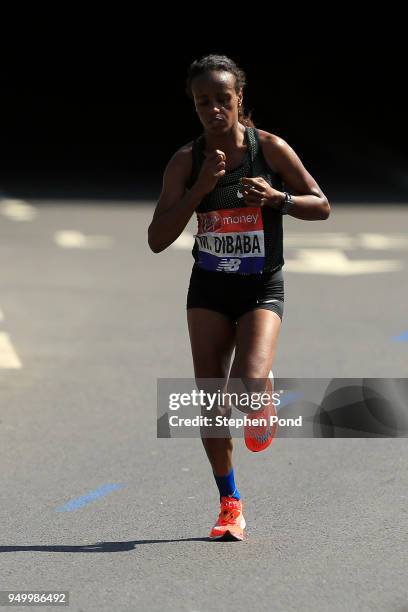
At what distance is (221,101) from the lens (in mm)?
6059

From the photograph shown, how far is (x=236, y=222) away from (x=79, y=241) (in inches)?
402

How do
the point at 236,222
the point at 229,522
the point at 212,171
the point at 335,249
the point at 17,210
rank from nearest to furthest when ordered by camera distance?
the point at 212,171, the point at 236,222, the point at 229,522, the point at 335,249, the point at 17,210

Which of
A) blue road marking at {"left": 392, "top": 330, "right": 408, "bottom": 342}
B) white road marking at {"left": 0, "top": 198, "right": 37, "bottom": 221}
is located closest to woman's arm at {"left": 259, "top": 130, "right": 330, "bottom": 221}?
blue road marking at {"left": 392, "top": 330, "right": 408, "bottom": 342}

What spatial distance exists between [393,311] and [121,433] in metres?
4.46

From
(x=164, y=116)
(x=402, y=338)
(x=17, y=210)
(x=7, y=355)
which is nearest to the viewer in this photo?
(x=7, y=355)

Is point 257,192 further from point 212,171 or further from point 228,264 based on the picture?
point 228,264

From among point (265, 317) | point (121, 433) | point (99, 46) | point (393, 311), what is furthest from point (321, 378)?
point (99, 46)

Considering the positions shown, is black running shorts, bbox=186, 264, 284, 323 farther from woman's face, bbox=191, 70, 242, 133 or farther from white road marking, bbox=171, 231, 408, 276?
white road marking, bbox=171, 231, 408, 276

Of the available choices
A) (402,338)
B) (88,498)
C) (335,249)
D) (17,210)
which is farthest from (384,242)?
(88,498)

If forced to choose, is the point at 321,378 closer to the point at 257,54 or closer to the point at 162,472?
the point at 162,472

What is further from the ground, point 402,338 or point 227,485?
point 402,338

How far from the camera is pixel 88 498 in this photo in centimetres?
701

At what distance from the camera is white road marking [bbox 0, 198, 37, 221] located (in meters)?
18.3

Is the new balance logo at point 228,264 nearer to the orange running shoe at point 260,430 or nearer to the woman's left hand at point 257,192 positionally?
the woman's left hand at point 257,192
